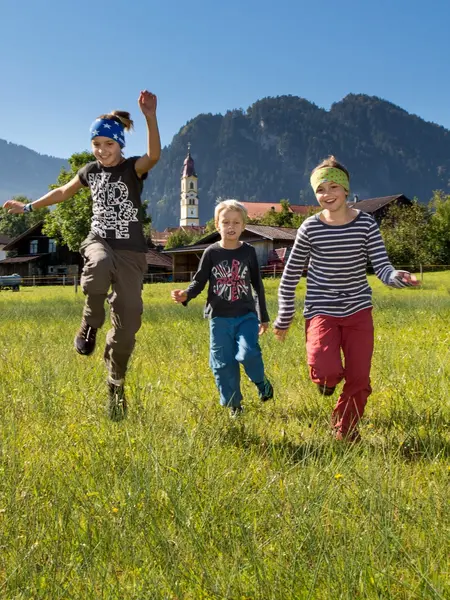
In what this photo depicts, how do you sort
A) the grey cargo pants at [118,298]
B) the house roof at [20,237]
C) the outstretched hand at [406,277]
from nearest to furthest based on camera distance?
the outstretched hand at [406,277]
the grey cargo pants at [118,298]
the house roof at [20,237]

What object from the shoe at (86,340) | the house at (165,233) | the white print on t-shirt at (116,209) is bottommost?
the shoe at (86,340)

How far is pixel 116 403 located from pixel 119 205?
55.8 inches

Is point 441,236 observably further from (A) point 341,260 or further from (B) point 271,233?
(A) point 341,260

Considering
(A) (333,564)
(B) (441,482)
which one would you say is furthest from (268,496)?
(B) (441,482)

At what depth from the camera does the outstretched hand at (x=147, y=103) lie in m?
4.13

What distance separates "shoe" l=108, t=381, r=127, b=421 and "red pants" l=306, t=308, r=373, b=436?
4.30ft

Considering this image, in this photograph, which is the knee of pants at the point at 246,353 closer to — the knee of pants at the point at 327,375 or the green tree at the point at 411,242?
the knee of pants at the point at 327,375

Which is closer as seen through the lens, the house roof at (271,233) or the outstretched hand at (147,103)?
the outstretched hand at (147,103)

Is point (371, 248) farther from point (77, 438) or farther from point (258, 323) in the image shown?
point (77, 438)

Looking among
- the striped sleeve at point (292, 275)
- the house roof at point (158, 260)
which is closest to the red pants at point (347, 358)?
the striped sleeve at point (292, 275)

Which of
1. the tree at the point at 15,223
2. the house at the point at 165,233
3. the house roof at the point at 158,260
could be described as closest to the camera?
the house roof at the point at 158,260

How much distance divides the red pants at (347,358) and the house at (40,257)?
69467 mm

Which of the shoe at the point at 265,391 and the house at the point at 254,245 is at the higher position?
the house at the point at 254,245

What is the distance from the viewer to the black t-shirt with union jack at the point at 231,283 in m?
4.64
